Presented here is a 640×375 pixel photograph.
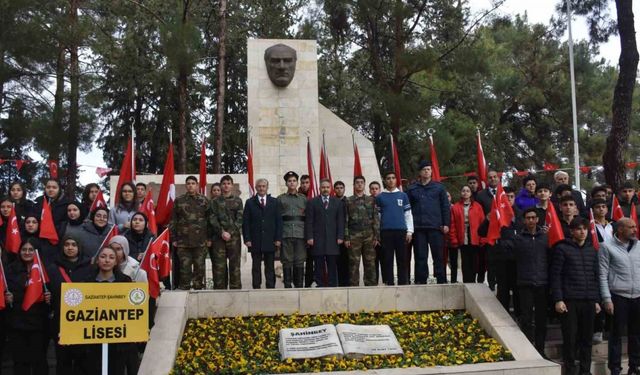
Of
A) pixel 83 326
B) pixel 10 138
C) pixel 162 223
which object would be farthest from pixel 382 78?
pixel 83 326

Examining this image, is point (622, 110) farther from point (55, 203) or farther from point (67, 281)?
point (67, 281)

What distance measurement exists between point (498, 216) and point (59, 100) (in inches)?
624

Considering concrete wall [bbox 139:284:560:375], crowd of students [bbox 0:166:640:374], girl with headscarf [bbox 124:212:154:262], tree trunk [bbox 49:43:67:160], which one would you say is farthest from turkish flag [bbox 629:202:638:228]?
tree trunk [bbox 49:43:67:160]

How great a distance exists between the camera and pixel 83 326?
4.35 m

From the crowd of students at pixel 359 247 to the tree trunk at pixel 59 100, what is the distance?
36.2ft

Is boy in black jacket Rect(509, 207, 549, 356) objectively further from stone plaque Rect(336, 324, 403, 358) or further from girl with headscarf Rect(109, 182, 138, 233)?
girl with headscarf Rect(109, 182, 138, 233)

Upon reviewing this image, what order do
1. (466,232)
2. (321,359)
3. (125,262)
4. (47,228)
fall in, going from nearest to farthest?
(125,262) < (321,359) < (47,228) < (466,232)

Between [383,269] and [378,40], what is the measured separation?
1510 centimetres

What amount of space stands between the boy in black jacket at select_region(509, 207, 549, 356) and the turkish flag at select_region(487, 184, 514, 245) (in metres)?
0.60

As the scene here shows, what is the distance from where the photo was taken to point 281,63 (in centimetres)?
1205

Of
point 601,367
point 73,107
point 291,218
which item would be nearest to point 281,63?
point 291,218

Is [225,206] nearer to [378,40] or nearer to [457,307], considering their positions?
[457,307]

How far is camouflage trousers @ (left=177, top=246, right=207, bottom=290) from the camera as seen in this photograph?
24.0 feet

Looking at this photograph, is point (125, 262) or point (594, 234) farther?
point (594, 234)
